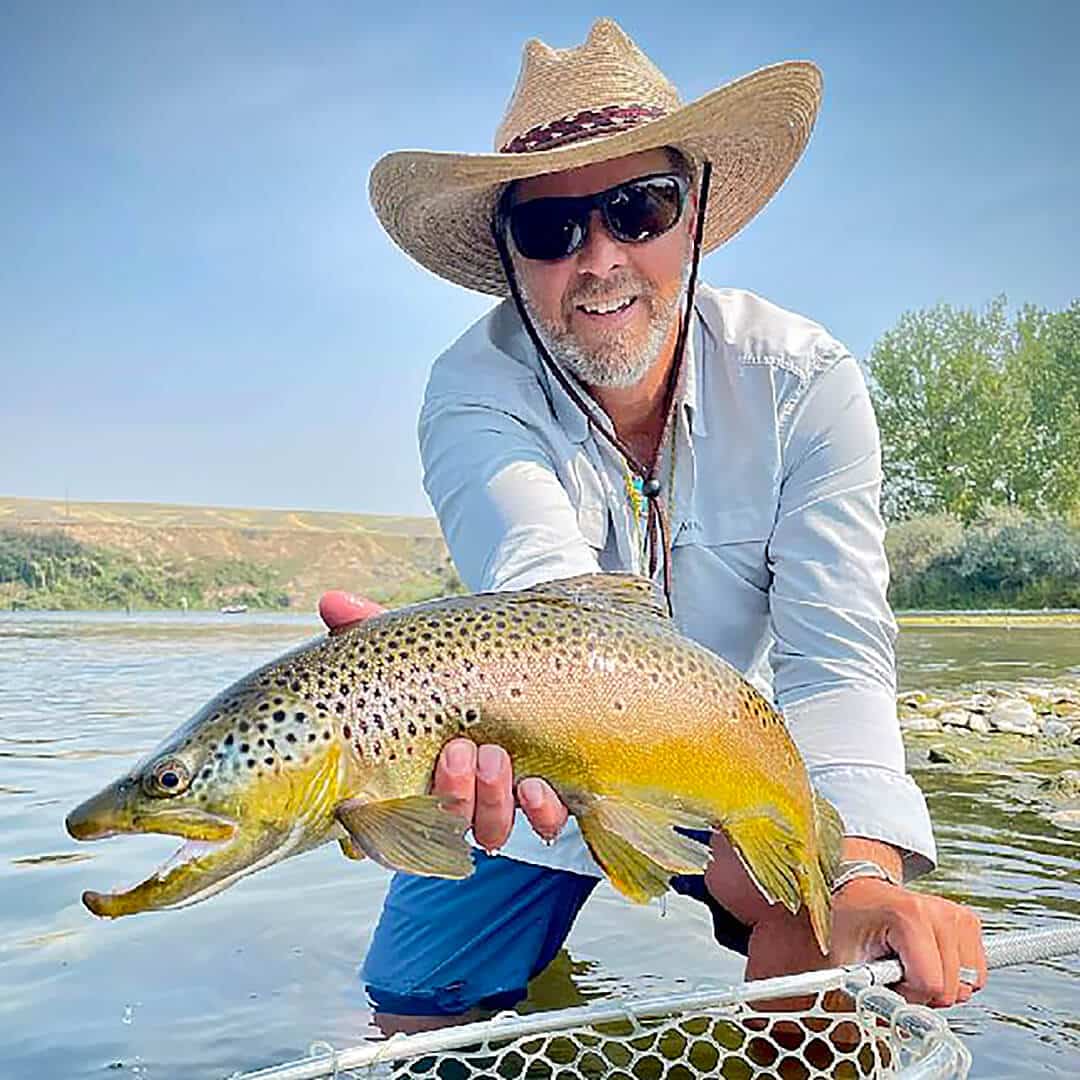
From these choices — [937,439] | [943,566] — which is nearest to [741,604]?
[943,566]

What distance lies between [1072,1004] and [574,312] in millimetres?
2317

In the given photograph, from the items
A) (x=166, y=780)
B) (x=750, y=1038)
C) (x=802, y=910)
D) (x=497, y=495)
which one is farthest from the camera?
(x=497, y=495)

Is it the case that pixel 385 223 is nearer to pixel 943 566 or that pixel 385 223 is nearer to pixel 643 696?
pixel 643 696

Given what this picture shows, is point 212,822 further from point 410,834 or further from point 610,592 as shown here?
point 610,592

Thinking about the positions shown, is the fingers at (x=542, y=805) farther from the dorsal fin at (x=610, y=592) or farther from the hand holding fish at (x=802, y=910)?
the dorsal fin at (x=610, y=592)

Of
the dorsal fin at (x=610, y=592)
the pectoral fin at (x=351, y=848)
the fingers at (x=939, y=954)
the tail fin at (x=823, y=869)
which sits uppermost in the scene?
the dorsal fin at (x=610, y=592)

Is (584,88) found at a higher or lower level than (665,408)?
higher

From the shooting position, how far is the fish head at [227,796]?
6.68ft

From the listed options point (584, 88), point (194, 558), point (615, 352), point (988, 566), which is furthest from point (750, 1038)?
point (194, 558)

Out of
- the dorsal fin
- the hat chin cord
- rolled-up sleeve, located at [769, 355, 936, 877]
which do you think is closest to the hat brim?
the hat chin cord

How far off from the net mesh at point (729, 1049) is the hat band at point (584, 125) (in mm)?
2209

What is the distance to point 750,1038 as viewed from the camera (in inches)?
113

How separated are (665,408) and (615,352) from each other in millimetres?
275

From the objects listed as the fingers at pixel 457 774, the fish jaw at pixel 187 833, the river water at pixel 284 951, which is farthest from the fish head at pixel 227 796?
the river water at pixel 284 951
